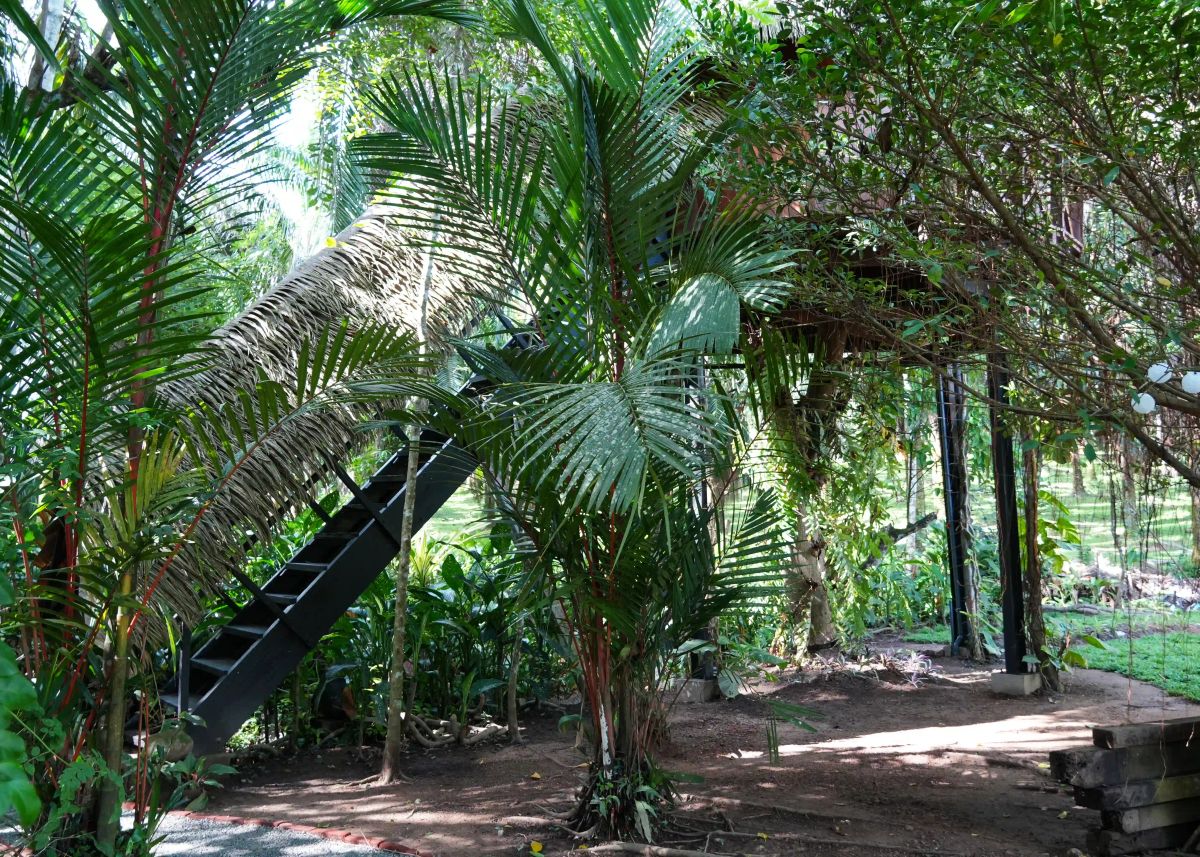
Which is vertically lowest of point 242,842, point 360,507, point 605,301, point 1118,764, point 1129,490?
point 242,842

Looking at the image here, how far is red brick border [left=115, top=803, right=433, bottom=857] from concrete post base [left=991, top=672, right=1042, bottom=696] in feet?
14.5

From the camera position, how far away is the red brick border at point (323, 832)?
4.04 m

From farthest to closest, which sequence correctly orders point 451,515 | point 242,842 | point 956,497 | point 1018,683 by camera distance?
point 451,515 → point 956,497 → point 1018,683 → point 242,842

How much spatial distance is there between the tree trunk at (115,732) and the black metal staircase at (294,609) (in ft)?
6.73

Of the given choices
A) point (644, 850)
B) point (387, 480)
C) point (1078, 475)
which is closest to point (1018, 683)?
point (1078, 475)

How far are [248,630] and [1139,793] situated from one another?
459 cm

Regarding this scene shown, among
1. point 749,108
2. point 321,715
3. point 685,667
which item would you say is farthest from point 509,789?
point 749,108

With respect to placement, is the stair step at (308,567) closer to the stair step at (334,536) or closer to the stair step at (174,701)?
the stair step at (334,536)

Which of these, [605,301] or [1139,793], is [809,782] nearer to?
[1139,793]

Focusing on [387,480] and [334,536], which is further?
[387,480]

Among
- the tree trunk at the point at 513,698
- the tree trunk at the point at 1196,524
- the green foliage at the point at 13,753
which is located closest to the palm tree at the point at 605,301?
the tree trunk at the point at 1196,524

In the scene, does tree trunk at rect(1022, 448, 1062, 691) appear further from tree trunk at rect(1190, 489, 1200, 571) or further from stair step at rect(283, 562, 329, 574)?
stair step at rect(283, 562, 329, 574)

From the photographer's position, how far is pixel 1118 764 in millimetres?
3689

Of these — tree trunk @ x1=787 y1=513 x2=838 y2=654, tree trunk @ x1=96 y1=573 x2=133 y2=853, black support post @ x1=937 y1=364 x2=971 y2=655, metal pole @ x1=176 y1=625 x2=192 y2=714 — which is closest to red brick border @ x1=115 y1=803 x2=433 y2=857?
metal pole @ x1=176 y1=625 x2=192 y2=714
